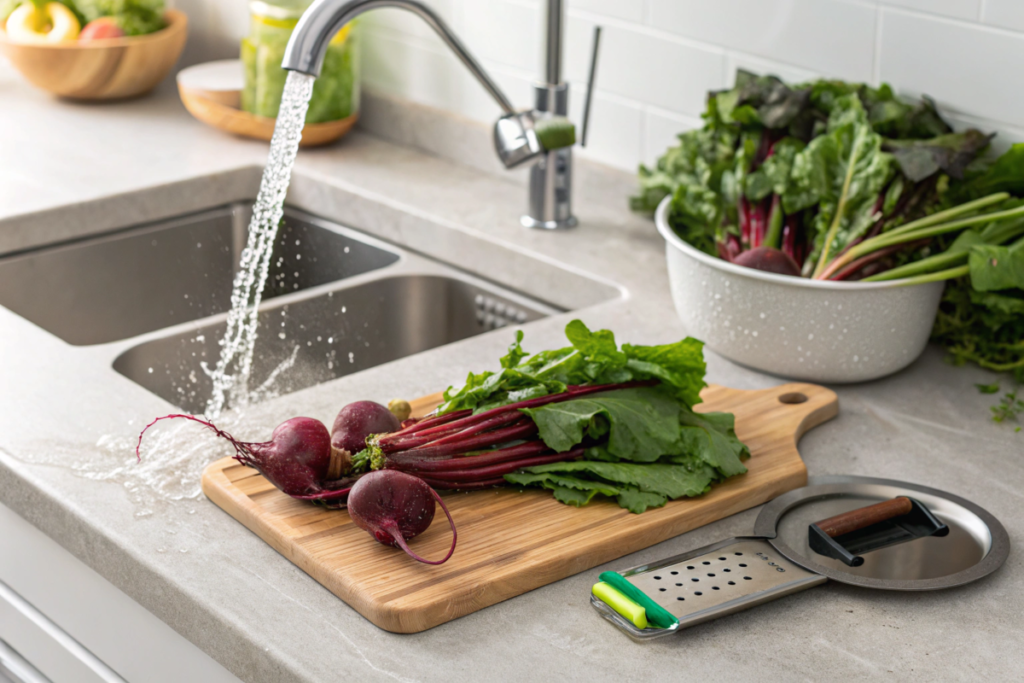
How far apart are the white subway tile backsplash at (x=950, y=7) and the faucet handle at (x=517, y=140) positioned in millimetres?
494

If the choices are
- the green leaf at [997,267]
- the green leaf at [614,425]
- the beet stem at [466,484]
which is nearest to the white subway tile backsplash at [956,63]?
the green leaf at [997,267]

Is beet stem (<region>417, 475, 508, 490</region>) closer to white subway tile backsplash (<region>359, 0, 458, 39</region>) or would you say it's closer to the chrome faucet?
the chrome faucet

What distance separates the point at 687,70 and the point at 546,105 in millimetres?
212

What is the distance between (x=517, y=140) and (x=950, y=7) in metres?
0.57

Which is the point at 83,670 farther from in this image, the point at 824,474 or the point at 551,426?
the point at 824,474

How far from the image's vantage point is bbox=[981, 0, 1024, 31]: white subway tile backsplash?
1322mm

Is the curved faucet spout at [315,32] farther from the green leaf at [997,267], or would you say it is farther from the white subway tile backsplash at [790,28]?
the green leaf at [997,267]

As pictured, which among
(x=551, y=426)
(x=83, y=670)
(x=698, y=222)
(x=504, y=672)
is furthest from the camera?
(x=698, y=222)

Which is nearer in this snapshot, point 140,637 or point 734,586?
point 734,586

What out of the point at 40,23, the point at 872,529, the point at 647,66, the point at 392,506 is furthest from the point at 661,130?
the point at 40,23

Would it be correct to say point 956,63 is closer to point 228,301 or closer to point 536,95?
point 536,95

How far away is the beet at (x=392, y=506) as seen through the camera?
932 millimetres

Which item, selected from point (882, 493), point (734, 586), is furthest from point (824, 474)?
point (734, 586)

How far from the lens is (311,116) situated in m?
2.04
